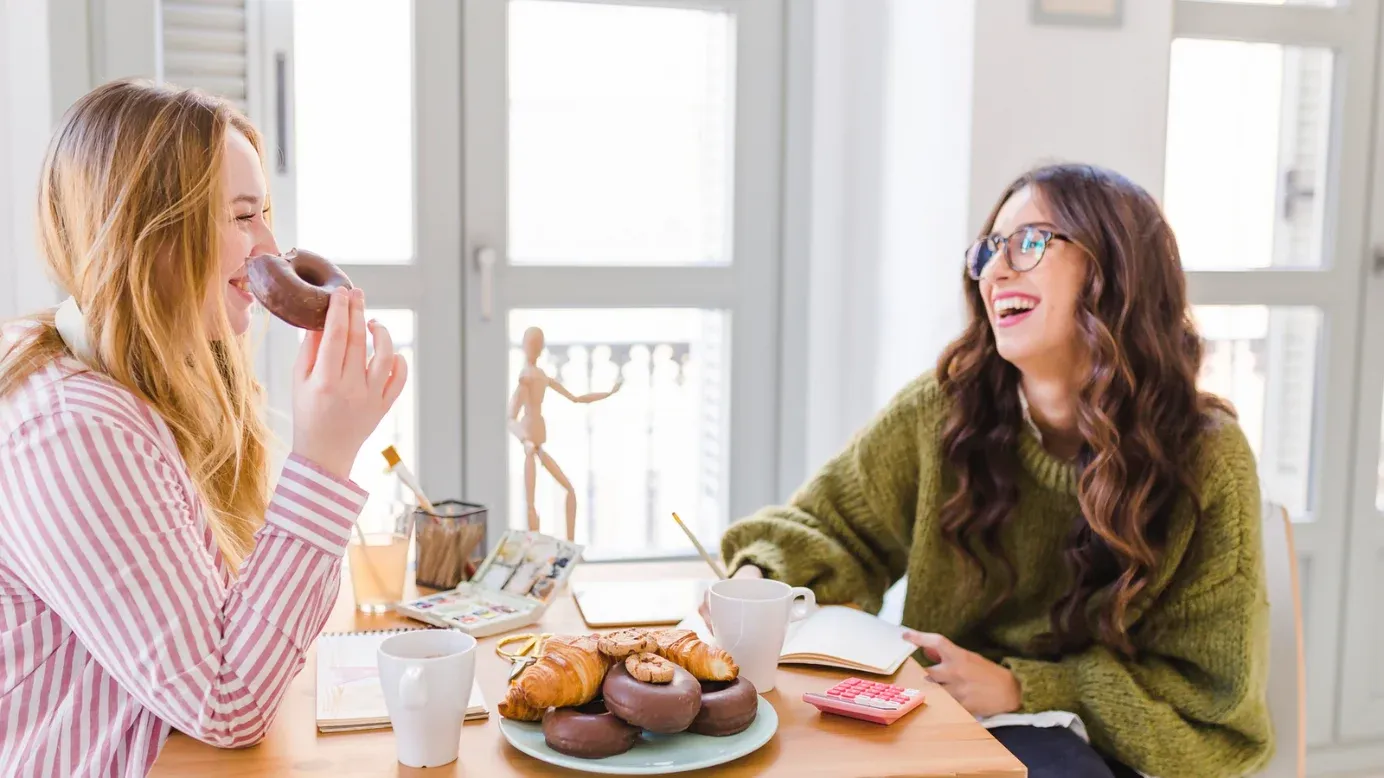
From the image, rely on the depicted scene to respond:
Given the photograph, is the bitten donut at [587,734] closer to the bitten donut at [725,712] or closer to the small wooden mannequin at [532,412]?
the bitten donut at [725,712]

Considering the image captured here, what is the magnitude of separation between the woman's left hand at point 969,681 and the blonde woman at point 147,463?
0.69m

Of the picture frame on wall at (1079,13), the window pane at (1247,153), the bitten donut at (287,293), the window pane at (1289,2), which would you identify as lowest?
the bitten donut at (287,293)

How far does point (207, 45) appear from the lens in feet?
7.18

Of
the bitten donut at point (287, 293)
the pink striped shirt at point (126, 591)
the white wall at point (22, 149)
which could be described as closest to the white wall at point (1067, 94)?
the bitten donut at point (287, 293)

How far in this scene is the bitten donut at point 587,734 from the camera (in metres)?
0.92

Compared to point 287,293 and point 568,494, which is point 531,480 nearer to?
point 568,494

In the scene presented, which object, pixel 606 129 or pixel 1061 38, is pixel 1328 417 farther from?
pixel 606 129

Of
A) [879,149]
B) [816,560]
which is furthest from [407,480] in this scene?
[879,149]

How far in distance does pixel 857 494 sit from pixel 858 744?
643 millimetres

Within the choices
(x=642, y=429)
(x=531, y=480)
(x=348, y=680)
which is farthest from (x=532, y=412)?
(x=642, y=429)

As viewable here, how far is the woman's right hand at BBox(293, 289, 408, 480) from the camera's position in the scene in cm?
101

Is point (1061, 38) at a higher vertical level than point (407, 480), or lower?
higher

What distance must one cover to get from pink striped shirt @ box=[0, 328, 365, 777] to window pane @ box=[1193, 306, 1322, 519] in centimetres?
209

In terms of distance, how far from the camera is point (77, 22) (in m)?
2.06
